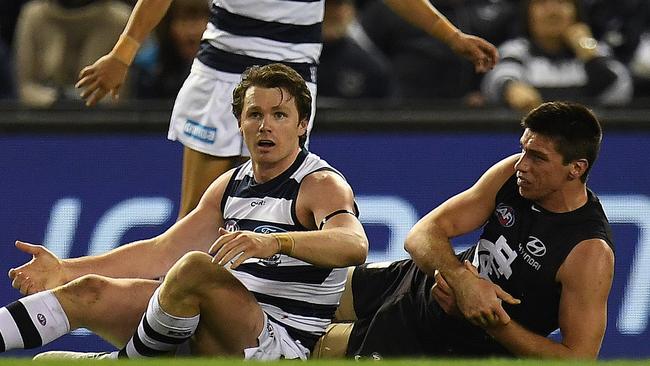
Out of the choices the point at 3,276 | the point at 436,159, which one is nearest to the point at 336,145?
the point at 436,159

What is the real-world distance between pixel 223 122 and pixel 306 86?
2.25 ft

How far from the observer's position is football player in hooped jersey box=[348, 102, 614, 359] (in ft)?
18.6

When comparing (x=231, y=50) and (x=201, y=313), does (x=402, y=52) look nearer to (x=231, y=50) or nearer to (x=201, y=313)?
(x=231, y=50)

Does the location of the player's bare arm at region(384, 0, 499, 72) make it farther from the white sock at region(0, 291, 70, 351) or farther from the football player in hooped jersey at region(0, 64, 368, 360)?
the white sock at region(0, 291, 70, 351)

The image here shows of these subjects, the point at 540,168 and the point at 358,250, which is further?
the point at 540,168

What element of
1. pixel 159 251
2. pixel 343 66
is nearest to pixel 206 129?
pixel 159 251

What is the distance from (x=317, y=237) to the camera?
17.6 feet

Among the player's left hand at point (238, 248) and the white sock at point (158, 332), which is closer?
the player's left hand at point (238, 248)

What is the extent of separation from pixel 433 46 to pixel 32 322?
480 centimetres

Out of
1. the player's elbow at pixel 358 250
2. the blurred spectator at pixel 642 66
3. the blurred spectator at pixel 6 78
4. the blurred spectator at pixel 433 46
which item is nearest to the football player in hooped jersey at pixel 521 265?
the player's elbow at pixel 358 250

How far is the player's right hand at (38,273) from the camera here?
5875 millimetres

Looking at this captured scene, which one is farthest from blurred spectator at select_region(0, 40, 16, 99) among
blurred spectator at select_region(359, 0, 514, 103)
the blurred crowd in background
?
blurred spectator at select_region(359, 0, 514, 103)

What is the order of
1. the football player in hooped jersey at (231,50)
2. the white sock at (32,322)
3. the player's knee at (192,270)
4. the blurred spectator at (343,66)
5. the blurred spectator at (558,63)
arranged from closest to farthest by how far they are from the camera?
the player's knee at (192,270) → the white sock at (32,322) → the football player in hooped jersey at (231,50) → the blurred spectator at (558,63) → the blurred spectator at (343,66)

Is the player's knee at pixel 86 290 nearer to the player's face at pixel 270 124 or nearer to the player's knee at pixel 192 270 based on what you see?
the player's knee at pixel 192 270
